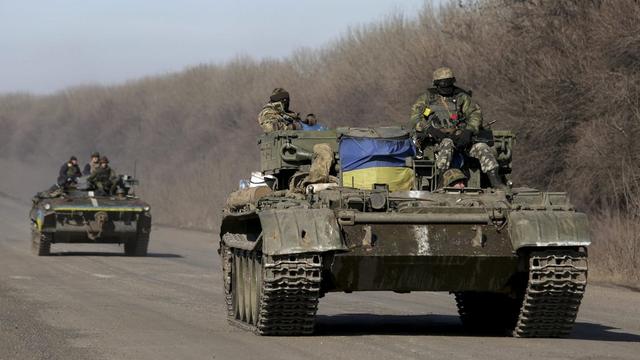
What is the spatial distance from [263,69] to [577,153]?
4431 centimetres

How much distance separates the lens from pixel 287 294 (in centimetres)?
1295

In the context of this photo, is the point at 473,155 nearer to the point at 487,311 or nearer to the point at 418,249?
the point at 487,311

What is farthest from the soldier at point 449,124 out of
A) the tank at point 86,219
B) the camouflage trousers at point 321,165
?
the tank at point 86,219

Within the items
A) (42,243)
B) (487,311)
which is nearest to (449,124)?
(487,311)

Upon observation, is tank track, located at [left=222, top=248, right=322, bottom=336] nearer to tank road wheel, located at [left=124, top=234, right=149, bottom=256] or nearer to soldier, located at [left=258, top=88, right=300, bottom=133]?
soldier, located at [left=258, top=88, right=300, bottom=133]

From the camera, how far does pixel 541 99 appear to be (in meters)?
30.0

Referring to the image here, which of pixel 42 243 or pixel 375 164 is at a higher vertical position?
pixel 375 164

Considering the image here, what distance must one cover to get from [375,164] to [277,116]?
198 centimetres

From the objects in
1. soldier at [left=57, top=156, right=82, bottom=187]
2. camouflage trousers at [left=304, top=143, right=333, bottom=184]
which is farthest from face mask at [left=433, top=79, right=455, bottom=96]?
soldier at [left=57, top=156, right=82, bottom=187]

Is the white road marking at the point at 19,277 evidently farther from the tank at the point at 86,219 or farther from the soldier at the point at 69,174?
the soldier at the point at 69,174

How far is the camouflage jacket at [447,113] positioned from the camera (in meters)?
15.0

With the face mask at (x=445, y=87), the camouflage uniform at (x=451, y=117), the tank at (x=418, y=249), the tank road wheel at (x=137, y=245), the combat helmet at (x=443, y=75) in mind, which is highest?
the combat helmet at (x=443, y=75)

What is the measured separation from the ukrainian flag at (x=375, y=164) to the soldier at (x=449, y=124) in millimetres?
309

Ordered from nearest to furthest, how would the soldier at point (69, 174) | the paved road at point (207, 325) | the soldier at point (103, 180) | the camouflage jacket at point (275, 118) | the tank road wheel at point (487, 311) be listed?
the paved road at point (207, 325), the tank road wheel at point (487, 311), the camouflage jacket at point (275, 118), the soldier at point (103, 180), the soldier at point (69, 174)
